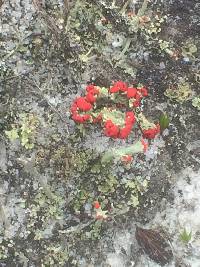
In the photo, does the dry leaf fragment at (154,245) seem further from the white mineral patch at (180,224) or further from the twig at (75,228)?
the twig at (75,228)

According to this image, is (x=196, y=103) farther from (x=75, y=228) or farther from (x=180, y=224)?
(x=75, y=228)

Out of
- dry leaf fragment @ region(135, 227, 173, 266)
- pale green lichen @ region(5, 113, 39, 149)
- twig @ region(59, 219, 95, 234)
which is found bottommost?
dry leaf fragment @ region(135, 227, 173, 266)

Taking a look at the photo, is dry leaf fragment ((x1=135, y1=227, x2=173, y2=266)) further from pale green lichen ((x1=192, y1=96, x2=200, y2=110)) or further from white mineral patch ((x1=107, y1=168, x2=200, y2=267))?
pale green lichen ((x1=192, y1=96, x2=200, y2=110))

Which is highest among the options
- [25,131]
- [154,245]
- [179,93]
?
[179,93]

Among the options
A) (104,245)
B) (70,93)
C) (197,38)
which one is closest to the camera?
(104,245)

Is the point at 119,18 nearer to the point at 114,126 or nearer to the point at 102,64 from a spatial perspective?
the point at 102,64

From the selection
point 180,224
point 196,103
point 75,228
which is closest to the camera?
point 75,228

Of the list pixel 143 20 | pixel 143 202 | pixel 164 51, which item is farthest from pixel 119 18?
pixel 143 202

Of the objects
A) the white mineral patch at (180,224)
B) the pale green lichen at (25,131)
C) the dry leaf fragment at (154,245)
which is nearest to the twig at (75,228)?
the white mineral patch at (180,224)

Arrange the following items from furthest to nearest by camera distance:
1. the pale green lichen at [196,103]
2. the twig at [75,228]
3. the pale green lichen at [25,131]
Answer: the pale green lichen at [196,103]
the pale green lichen at [25,131]
the twig at [75,228]

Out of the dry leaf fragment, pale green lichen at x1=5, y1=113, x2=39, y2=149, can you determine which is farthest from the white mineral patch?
pale green lichen at x1=5, y1=113, x2=39, y2=149

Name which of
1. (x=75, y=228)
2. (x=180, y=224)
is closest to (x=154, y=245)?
(x=180, y=224)
